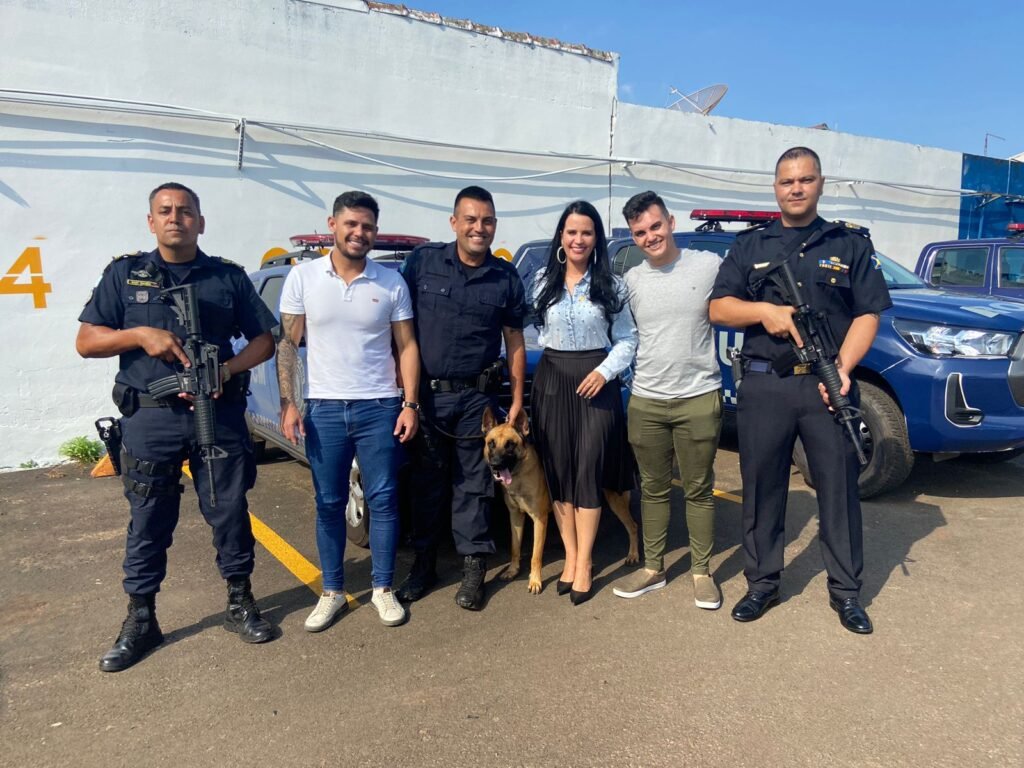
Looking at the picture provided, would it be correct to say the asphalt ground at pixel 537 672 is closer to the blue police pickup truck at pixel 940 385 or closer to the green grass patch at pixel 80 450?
the blue police pickup truck at pixel 940 385

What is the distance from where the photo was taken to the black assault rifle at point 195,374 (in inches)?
116

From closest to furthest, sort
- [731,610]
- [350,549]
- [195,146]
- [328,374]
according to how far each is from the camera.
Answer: [328,374], [731,610], [350,549], [195,146]

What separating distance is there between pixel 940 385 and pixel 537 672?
131 inches

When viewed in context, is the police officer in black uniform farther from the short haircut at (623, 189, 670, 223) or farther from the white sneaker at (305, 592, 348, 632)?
the white sneaker at (305, 592, 348, 632)

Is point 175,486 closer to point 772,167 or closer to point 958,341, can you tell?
point 958,341

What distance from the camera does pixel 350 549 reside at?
4.46 metres

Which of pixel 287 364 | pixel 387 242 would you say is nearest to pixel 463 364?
pixel 287 364

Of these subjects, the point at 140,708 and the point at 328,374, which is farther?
the point at 328,374

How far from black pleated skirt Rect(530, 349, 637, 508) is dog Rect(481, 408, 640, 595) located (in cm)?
11

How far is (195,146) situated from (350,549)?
188 inches

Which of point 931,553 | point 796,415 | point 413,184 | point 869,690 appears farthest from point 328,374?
point 413,184

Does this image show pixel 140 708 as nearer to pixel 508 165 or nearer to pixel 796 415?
A: pixel 796 415

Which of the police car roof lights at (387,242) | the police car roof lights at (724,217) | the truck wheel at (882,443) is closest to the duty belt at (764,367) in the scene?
the truck wheel at (882,443)

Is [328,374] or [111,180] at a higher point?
[111,180]
